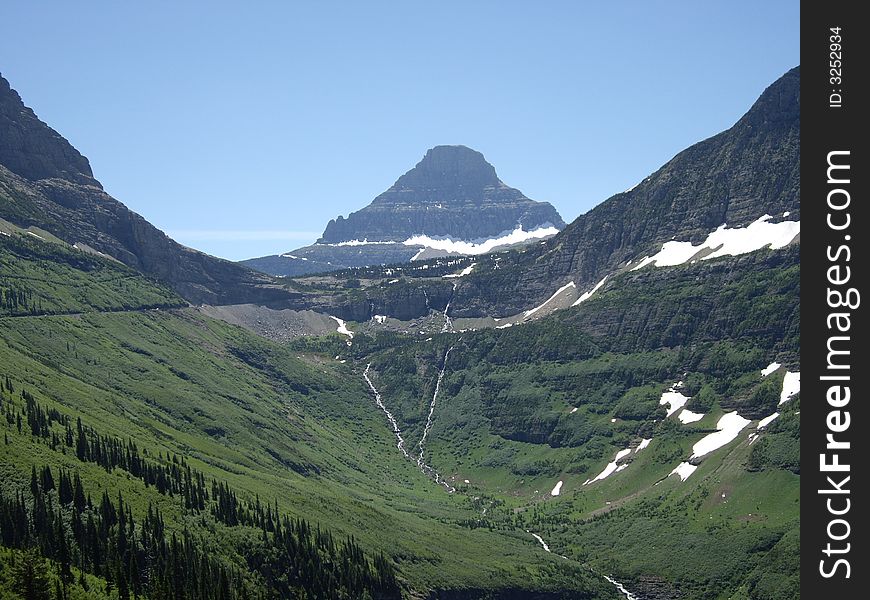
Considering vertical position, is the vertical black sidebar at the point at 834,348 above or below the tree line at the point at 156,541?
above

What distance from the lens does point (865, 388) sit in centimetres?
7781

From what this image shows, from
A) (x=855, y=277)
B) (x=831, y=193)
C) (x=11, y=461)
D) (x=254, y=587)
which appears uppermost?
(x=831, y=193)

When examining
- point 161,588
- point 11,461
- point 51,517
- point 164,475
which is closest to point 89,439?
point 164,475

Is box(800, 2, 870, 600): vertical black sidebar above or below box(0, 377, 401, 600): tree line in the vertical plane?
above

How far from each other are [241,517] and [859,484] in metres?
131

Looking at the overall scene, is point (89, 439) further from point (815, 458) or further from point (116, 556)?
point (815, 458)

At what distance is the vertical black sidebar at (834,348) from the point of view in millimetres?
75562

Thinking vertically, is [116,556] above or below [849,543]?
below

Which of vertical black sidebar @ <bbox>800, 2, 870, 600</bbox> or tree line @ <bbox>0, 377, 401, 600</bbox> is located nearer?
vertical black sidebar @ <bbox>800, 2, 870, 600</bbox>

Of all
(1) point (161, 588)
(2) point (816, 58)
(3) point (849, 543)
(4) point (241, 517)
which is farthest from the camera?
(4) point (241, 517)

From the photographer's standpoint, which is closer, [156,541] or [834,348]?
[834,348]

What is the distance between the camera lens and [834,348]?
75.5 m

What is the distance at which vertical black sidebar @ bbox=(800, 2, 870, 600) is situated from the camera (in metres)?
75.6

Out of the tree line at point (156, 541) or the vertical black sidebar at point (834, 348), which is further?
the tree line at point (156, 541)
